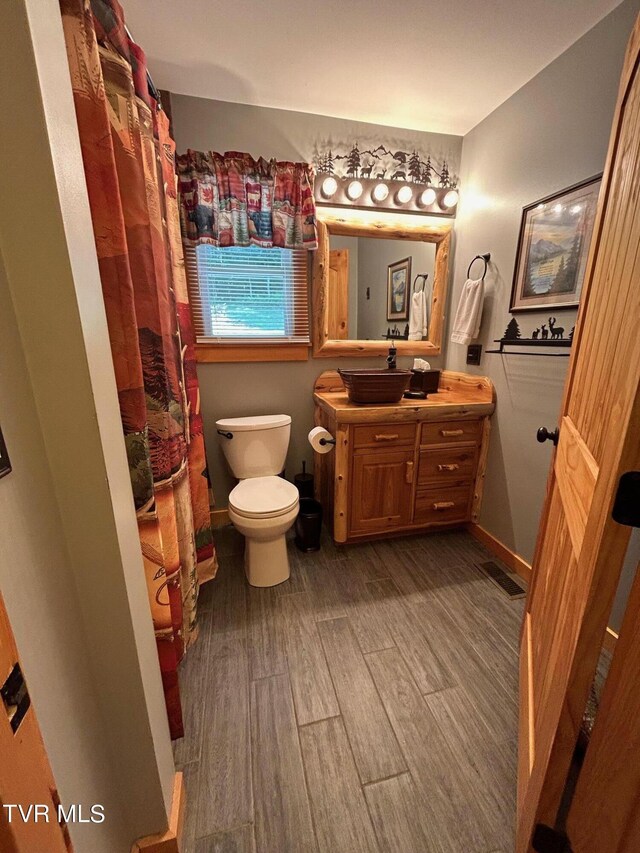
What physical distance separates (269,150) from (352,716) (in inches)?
107

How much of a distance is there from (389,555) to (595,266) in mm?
1672

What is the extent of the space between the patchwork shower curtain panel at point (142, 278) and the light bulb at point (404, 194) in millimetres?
1349

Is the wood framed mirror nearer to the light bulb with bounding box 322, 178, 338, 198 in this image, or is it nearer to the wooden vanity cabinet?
the light bulb with bounding box 322, 178, 338, 198

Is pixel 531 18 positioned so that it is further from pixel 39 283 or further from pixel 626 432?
pixel 39 283

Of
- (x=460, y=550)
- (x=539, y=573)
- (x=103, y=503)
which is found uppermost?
(x=103, y=503)

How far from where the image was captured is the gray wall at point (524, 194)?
4.43 feet

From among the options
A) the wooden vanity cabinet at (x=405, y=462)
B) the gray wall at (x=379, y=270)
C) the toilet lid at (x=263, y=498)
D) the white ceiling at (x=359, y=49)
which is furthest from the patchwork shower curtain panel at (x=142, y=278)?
the gray wall at (x=379, y=270)

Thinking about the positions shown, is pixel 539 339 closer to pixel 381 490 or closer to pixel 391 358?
pixel 391 358

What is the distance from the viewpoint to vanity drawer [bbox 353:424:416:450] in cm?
184

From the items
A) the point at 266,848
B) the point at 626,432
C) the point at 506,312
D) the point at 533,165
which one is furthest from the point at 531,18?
the point at 266,848

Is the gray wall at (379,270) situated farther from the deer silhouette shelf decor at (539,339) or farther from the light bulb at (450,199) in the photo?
the deer silhouette shelf decor at (539,339)

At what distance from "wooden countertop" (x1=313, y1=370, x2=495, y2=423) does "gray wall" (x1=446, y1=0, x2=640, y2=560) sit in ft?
0.27

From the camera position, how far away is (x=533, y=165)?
A: 1624 millimetres

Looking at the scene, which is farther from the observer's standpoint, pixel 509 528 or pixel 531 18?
pixel 509 528
